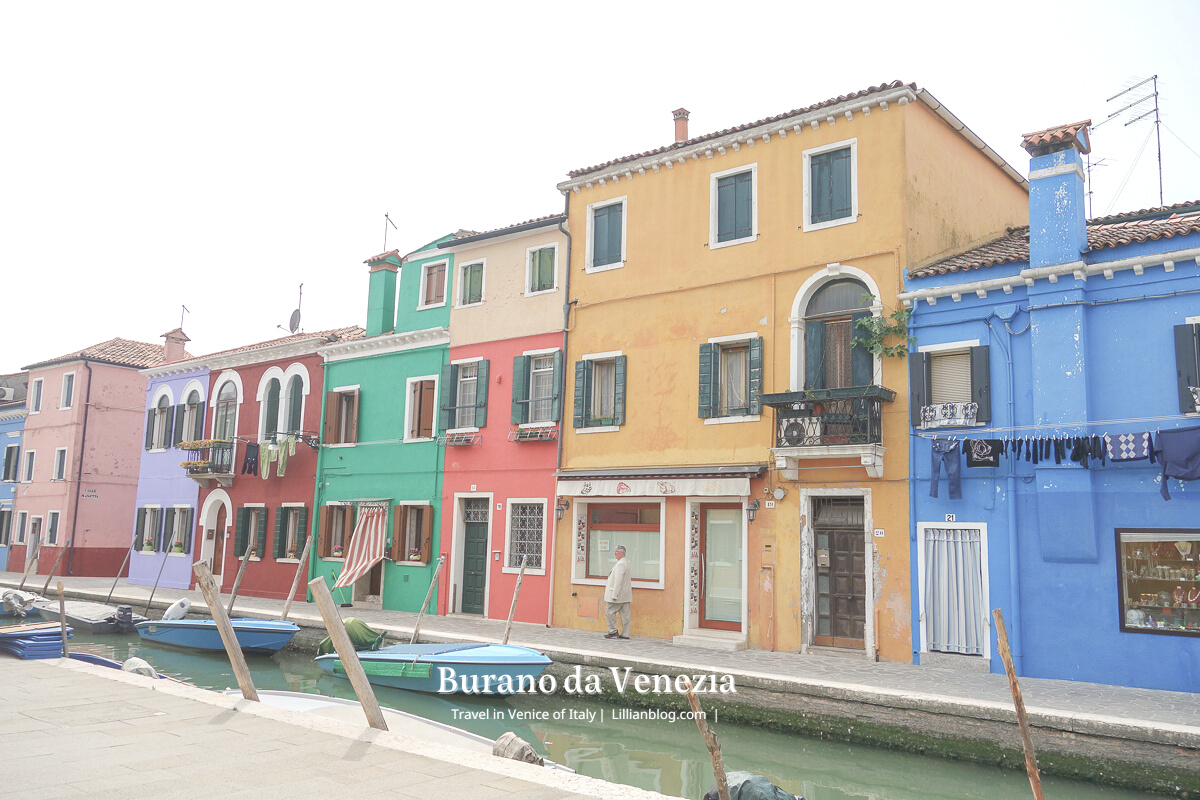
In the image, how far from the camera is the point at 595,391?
18.4m

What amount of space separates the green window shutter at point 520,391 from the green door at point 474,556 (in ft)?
7.31

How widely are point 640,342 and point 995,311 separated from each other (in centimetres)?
670

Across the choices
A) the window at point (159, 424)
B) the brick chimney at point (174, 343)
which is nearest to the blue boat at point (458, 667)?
the window at point (159, 424)

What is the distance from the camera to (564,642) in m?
15.4

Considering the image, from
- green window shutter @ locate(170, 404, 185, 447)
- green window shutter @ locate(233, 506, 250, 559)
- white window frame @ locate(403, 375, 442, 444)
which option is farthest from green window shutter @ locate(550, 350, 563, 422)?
green window shutter @ locate(170, 404, 185, 447)

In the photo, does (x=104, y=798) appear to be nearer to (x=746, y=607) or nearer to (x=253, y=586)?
(x=746, y=607)

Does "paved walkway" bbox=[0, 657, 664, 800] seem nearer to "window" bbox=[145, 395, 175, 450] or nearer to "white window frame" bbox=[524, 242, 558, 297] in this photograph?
"white window frame" bbox=[524, 242, 558, 297]

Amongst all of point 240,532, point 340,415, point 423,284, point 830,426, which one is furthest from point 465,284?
point 830,426

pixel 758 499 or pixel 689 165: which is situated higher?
pixel 689 165

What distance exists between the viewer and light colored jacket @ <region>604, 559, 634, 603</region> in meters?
16.1

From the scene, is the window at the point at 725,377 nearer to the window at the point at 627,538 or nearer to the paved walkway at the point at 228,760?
the window at the point at 627,538

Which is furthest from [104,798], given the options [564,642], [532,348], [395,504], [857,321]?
[395,504]

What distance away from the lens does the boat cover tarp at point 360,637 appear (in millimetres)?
16156

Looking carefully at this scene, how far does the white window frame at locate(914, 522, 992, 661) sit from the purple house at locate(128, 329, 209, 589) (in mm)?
21734
